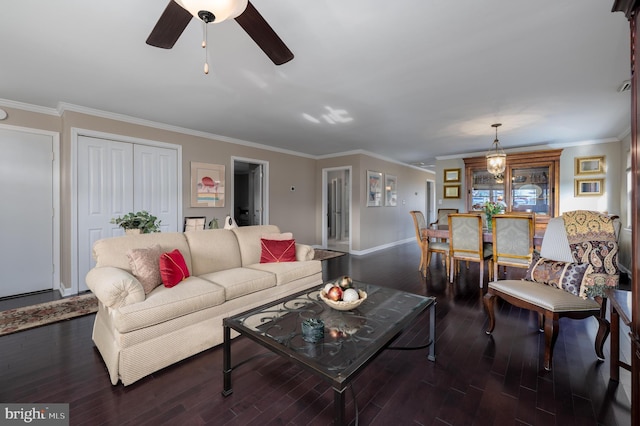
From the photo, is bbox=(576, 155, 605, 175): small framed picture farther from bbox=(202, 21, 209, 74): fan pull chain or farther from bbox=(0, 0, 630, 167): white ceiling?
bbox=(202, 21, 209, 74): fan pull chain

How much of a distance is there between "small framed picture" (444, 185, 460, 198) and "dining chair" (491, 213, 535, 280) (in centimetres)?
332

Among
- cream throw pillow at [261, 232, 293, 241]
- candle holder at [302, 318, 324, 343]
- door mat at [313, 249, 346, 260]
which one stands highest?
cream throw pillow at [261, 232, 293, 241]

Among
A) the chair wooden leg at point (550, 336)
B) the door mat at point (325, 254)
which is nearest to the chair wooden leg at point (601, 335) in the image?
the chair wooden leg at point (550, 336)

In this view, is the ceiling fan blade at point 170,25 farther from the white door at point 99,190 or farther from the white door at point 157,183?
the white door at point 157,183

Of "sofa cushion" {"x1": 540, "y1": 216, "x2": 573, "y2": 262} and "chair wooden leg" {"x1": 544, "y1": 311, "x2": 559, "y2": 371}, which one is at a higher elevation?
"sofa cushion" {"x1": 540, "y1": 216, "x2": 573, "y2": 262}

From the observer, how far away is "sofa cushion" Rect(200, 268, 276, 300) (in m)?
2.34

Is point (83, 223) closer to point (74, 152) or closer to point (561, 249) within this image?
point (74, 152)

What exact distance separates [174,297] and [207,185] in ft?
10.6

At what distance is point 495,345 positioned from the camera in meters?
2.24

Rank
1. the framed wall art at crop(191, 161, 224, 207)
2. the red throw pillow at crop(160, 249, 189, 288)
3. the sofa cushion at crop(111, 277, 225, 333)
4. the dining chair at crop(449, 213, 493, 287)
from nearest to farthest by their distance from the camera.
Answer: the sofa cushion at crop(111, 277, 225, 333) < the red throw pillow at crop(160, 249, 189, 288) < the dining chair at crop(449, 213, 493, 287) < the framed wall art at crop(191, 161, 224, 207)

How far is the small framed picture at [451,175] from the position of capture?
673 cm

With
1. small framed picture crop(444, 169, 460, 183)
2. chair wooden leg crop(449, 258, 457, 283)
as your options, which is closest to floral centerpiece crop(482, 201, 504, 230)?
chair wooden leg crop(449, 258, 457, 283)

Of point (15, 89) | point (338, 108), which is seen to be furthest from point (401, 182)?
point (15, 89)

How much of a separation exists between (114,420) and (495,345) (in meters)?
2.67
